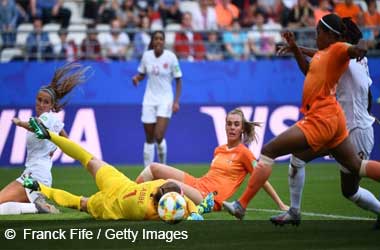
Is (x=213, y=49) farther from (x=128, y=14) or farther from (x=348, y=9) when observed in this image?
(x=348, y=9)

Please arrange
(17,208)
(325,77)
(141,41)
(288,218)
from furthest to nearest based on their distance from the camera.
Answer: (141,41), (17,208), (288,218), (325,77)

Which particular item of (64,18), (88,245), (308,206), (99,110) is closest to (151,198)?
(88,245)

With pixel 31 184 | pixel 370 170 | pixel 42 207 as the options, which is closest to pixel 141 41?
pixel 42 207

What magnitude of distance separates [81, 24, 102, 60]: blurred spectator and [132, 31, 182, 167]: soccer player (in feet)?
11.0

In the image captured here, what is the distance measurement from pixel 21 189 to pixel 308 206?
12.8ft

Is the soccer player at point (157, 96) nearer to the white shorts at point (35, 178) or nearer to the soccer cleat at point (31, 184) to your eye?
the white shorts at point (35, 178)

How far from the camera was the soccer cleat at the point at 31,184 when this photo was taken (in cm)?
1100

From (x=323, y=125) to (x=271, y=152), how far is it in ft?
1.98

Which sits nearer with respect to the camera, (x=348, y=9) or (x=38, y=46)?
(x=38, y=46)

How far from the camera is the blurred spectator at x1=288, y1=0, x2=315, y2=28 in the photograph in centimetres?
2328

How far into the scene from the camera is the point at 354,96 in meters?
10.5

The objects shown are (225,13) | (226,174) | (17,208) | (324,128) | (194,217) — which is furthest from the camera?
(225,13)

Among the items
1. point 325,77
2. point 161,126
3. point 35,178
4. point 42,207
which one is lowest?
point 161,126

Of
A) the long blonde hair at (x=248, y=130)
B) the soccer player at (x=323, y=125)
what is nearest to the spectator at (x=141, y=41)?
the long blonde hair at (x=248, y=130)
